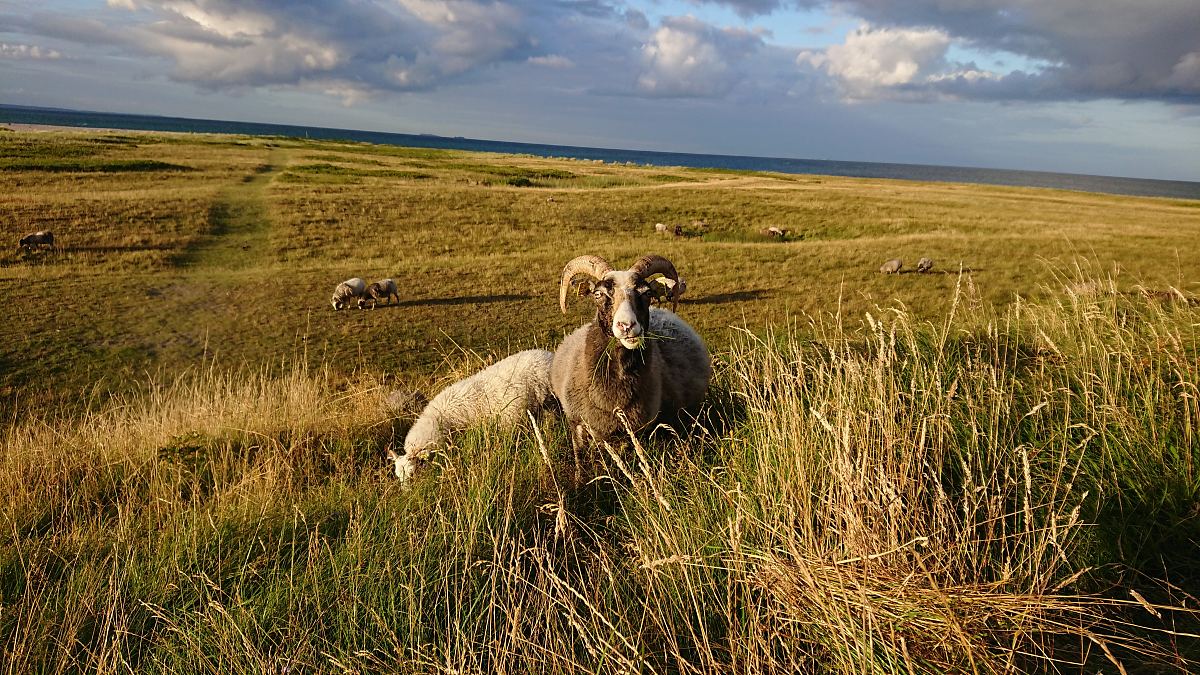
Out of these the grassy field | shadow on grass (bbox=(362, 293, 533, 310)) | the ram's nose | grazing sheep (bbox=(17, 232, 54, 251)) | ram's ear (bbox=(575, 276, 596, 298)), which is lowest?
shadow on grass (bbox=(362, 293, 533, 310))

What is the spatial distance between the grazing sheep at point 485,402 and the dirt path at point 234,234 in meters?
19.3

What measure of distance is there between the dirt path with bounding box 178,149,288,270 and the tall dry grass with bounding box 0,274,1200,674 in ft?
71.2

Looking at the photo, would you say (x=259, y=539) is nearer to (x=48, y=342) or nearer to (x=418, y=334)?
(x=418, y=334)

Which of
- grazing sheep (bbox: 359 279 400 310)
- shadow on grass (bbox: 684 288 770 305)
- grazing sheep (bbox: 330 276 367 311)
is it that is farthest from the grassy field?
shadow on grass (bbox: 684 288 770 305)

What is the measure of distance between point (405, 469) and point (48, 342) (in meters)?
14.0

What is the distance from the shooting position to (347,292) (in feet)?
→ 62.6

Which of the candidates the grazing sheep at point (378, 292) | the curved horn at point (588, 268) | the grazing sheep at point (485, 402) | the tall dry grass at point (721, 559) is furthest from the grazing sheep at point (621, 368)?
the grazing sheep at point (378, 292)

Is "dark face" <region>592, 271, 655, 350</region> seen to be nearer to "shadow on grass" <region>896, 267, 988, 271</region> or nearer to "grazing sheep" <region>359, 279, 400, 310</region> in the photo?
"grazing sheep" <region>359, 279, 400, 310</region>

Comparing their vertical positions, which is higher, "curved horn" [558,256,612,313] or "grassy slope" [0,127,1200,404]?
"curved horn" [558,256,612,313]

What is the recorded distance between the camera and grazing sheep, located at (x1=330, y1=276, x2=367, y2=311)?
1891 cm

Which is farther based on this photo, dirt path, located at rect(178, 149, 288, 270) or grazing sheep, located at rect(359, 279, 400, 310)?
dirt path, located at rect(178, 149, 288, 270)

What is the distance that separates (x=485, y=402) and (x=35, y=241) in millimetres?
26244

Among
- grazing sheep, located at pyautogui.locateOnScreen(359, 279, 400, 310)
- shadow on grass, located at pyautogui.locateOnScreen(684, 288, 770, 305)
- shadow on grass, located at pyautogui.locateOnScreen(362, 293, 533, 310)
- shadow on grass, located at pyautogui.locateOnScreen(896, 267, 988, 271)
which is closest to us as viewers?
grazing sheep, located at pyautogui.locateOnScreen(359, 279, 400, 310)

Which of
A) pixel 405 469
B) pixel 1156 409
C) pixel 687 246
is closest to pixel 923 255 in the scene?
pixel 687 246
